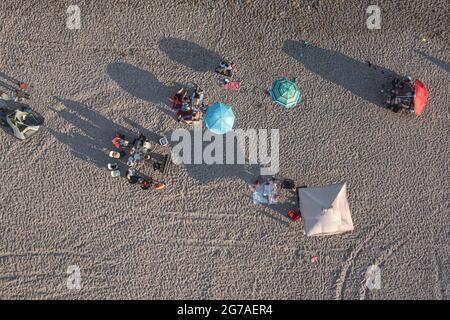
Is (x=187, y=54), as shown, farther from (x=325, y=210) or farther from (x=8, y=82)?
(x=325, y=210)

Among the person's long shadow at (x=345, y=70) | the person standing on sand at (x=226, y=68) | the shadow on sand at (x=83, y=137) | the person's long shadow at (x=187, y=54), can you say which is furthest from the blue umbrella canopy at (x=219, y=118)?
the shadow on sand at (x=83, y=137)

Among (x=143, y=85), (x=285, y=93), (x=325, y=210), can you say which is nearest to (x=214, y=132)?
(x=285, y=93)

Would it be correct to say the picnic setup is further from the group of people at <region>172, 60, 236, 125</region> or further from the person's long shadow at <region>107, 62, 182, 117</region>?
the person's long shadow at <region>107, 62, 182, 117</region>

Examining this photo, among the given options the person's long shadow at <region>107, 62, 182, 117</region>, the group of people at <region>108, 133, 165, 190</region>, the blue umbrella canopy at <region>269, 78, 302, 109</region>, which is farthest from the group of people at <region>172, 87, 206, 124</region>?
the blue umbrella canopy at <region>269, 78, 302, 109</region>

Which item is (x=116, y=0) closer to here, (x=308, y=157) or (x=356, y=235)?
(x=308, y=157)

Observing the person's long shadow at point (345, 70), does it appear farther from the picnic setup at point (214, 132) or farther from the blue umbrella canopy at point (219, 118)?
the blue umbrella canopy at point (219, 118)

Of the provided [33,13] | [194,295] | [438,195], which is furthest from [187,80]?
[438,195]
